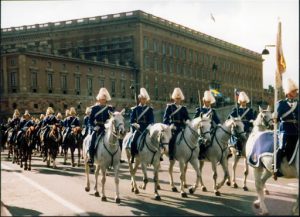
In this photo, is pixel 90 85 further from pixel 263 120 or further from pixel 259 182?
pixel 259 182

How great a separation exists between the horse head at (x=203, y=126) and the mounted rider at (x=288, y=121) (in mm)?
2914

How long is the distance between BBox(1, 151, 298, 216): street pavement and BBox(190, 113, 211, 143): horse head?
4.76 feet

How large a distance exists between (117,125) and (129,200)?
1804 millimetres

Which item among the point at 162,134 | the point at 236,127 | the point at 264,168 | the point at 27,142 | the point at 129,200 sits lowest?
the point at 129,200

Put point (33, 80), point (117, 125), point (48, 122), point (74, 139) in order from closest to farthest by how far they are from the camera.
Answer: point (117, 125) < point (48, 122) < point (74, 139) < point (33, 80)

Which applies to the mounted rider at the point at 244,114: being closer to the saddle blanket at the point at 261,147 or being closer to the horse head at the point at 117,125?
the saddle blanket at the point at 261,147

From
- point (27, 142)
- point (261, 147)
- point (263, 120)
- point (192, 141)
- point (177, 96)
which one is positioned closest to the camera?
point (261, 147)

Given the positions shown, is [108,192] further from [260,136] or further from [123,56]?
[123,56]

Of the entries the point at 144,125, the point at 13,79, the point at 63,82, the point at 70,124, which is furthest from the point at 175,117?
the point at 63,82

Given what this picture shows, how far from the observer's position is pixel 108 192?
11.9 metres

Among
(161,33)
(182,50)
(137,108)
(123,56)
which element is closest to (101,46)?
(123,56)

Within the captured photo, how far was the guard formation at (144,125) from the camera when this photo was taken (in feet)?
28.2

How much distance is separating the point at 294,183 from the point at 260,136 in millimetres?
4246

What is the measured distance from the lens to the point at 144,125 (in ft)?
39.0
